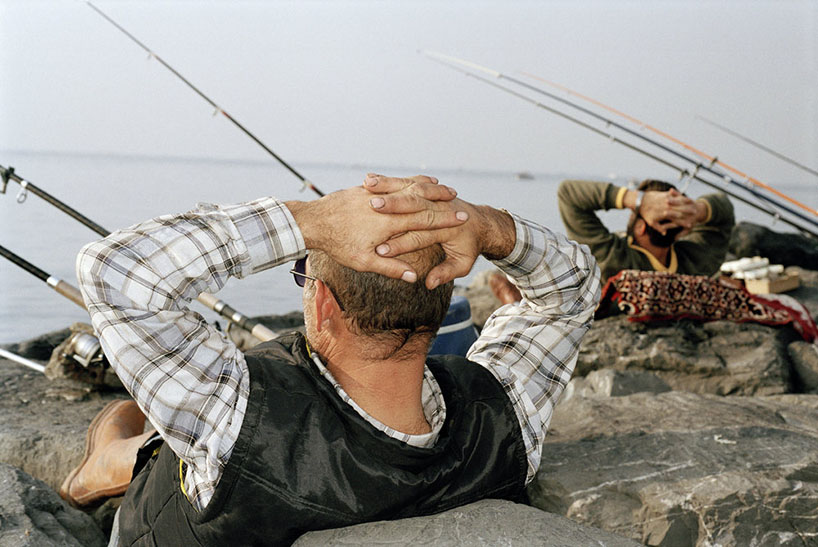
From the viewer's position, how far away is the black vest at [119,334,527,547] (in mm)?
1652

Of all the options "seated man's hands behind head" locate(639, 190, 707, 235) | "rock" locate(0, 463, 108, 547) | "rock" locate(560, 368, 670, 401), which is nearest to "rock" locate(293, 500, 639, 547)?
"rock" locate(0, 463, 108, 547)

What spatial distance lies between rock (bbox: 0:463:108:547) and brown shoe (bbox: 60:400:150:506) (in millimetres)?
115

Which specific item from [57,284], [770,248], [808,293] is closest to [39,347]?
[57,284]

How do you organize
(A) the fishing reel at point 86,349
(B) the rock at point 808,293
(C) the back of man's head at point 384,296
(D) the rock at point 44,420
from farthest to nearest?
(B) the rock at point 808,293 → (A) the fishing reel at point 86,349 → (D) the rock at point 44,420 → (C) the back of man's head at point 384,296

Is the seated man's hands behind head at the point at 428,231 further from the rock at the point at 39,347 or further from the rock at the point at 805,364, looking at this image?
the rock at the point at 39,347

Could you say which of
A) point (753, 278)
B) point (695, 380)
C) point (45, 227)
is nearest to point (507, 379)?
point (695, 380)

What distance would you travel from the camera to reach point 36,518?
7.69ft

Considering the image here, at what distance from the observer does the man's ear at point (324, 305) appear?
69.6 inches

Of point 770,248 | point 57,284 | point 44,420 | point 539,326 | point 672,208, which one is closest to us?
point 539,326

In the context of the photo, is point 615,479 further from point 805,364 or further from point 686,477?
point 805,364

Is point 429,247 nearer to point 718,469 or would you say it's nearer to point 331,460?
point 331,460

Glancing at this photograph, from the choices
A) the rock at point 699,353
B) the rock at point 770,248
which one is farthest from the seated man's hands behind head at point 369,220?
the rock at point 770,248

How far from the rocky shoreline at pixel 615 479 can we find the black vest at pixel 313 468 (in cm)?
8

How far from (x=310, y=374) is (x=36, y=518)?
115cm
